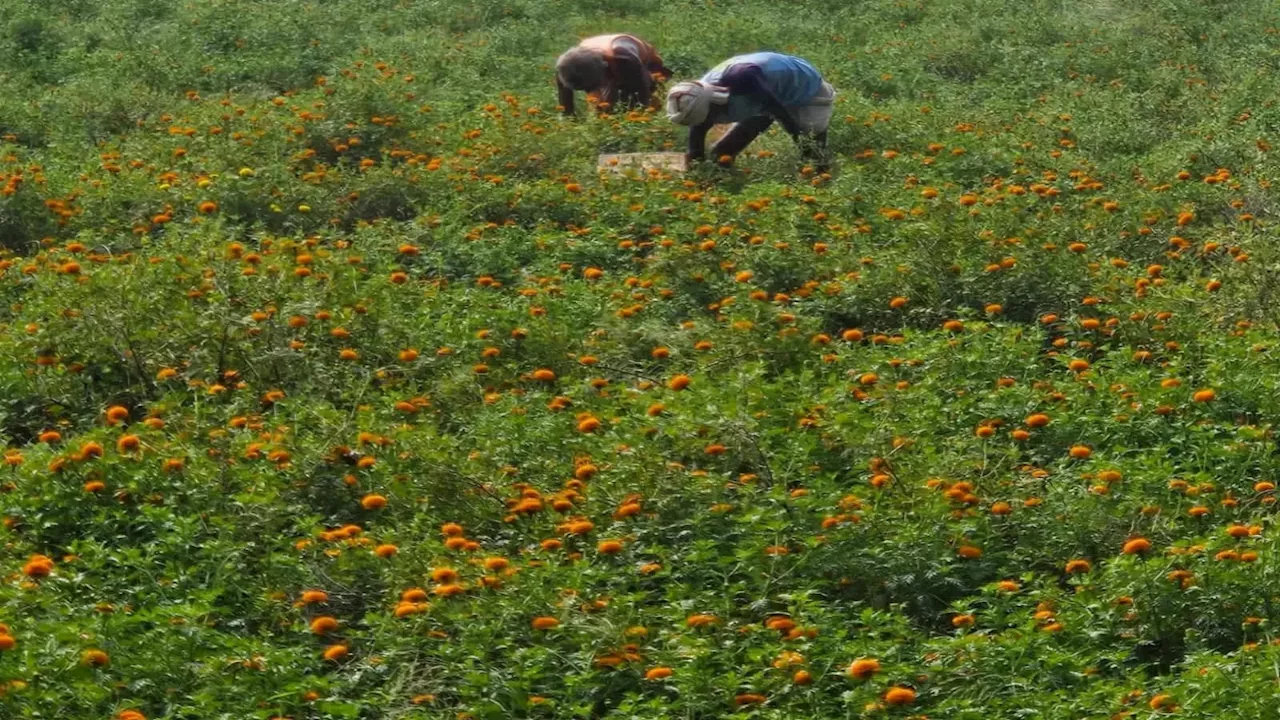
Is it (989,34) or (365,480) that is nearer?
(365,480)

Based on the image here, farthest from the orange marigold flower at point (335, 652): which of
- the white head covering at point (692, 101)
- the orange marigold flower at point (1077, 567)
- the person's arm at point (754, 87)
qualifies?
the person's arm at point (754, 87)

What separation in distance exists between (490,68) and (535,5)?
2.69 meters

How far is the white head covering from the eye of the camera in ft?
31.8

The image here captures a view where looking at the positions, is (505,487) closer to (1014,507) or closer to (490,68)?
(1014,507)

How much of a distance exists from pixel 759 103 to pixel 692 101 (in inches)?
23.6

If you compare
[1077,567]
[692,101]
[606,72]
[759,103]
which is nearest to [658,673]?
[1077,567]

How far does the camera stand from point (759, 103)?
10148mm

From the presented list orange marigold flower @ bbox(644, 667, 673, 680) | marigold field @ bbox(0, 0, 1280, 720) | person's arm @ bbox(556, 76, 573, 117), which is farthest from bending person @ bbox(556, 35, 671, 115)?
orange marigold flower @ bbox(644, 667, 673, 680)

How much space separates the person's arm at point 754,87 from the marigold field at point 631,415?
0.27 m

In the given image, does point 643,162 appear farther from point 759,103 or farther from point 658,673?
point 658,673

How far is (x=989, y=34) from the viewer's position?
14797mm

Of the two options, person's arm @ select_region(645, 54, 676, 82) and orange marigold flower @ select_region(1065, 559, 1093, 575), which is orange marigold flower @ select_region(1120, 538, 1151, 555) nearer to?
orange marigold flower @ select_region(1065, 559, 1093, 575)

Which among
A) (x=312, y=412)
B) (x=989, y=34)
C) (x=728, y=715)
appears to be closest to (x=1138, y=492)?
(x=728, y=715)

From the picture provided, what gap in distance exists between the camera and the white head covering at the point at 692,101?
9.68m
